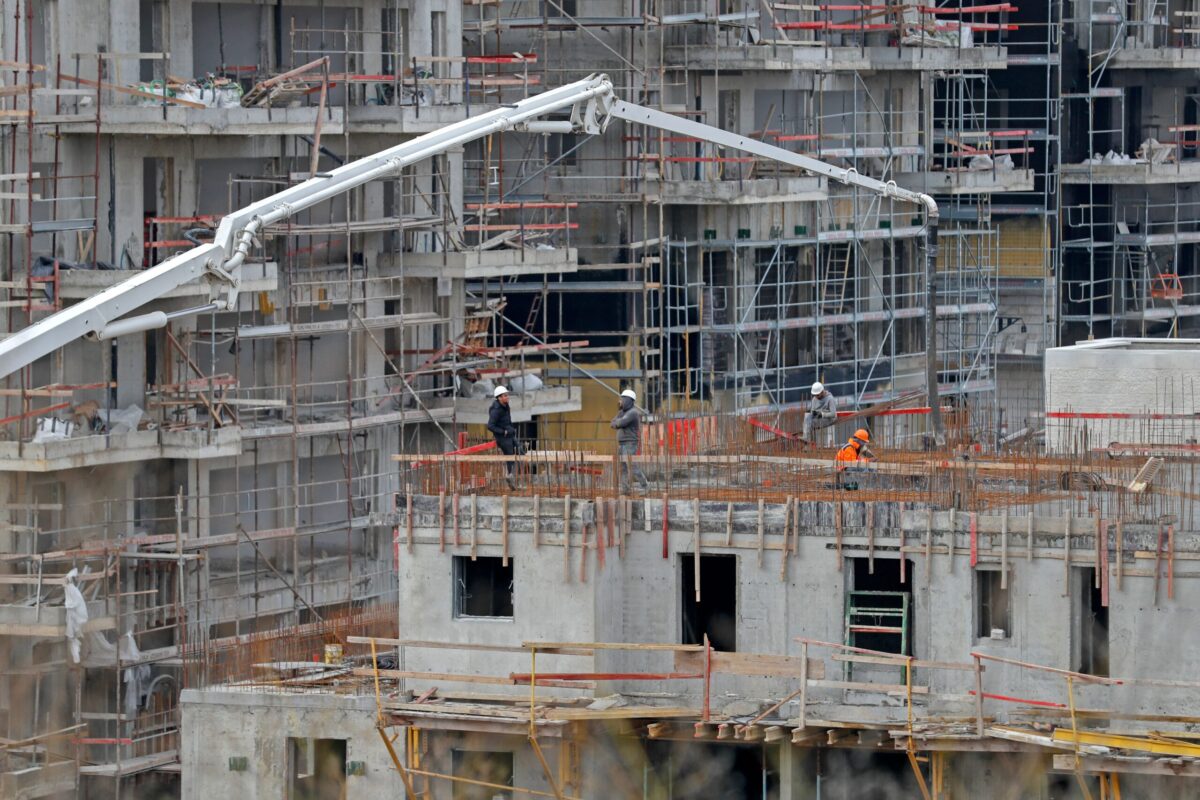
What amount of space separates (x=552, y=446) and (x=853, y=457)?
10.9 m

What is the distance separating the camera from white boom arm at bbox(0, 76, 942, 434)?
4238cm

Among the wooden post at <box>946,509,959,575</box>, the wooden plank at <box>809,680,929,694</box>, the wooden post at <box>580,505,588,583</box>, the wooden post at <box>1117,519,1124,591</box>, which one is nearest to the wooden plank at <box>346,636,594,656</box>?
the wooden post at <box>580,505,588,583</box>

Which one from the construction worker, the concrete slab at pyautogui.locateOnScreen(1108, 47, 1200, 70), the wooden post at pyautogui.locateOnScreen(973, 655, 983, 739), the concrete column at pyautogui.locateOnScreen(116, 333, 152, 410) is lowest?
the wooden post at pyautogui.locateOnScreen(973, 655, 983, 739)

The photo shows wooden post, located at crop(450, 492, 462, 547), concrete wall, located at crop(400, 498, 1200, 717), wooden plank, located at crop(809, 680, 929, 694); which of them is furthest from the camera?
wooden post, located at crop(450, 492, 462, 547)

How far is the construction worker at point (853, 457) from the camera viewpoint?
50.8m

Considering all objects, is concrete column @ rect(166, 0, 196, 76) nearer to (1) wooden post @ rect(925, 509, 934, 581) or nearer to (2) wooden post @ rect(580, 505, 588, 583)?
(2) wooden post @ rect(580, 505, 588, 583)

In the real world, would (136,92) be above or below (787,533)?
above

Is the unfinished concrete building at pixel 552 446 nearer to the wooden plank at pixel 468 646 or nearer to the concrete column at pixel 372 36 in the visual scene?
the concrete column at pixel 372 36

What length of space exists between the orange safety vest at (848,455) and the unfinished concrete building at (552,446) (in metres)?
0.52

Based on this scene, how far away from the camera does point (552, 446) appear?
61.8 meters

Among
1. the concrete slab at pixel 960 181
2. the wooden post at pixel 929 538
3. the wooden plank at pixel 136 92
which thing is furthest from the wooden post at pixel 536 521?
the concrete slab at pixel 960 181

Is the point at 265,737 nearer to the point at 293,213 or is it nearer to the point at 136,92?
the point at 293,213

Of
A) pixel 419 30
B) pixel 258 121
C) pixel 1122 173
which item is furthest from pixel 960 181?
pixel 258 121

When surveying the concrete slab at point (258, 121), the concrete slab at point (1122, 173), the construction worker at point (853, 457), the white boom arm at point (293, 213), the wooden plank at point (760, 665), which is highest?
the concrete slab at point (1122, 173)
